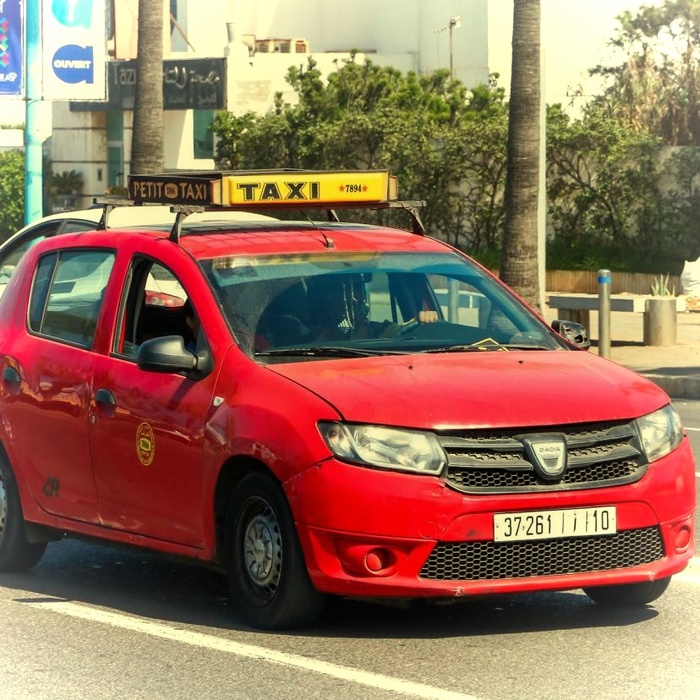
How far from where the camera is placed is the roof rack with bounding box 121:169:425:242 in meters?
7.53

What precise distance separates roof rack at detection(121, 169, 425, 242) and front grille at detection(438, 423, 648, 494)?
1.96m

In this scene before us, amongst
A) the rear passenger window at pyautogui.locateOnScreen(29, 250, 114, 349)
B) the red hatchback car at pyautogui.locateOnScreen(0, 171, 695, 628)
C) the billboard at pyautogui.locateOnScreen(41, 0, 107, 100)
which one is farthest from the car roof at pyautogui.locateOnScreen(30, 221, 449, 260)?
the billboard at pyautogui.locateOnScreen(41, 0, 107, 100)

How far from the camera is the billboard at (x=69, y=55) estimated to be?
960 inches

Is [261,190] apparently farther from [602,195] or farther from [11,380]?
[602,195]

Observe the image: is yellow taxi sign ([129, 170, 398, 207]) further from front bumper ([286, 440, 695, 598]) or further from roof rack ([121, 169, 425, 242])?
front bumper ([286, 440, 695, 598])

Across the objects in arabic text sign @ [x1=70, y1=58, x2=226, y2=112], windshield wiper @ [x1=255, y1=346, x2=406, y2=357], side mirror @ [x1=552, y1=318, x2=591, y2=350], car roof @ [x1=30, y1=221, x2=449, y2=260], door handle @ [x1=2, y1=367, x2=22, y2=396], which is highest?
arabic text sign @ [x1=70, y1=58, x2=226, y2=112]

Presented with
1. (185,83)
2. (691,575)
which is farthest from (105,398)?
(185,83)

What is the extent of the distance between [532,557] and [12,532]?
2.94m

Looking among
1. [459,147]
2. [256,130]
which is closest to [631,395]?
[459,147]

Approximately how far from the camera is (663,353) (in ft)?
68.0

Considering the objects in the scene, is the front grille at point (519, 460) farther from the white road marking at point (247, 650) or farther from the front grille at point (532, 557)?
Result: the white road marking at point (247, 650)

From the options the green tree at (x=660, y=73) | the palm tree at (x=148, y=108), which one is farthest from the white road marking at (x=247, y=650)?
the green tree at (x=660, y=73)

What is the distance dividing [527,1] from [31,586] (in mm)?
13746

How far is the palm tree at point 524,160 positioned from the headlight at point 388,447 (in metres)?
14.0
